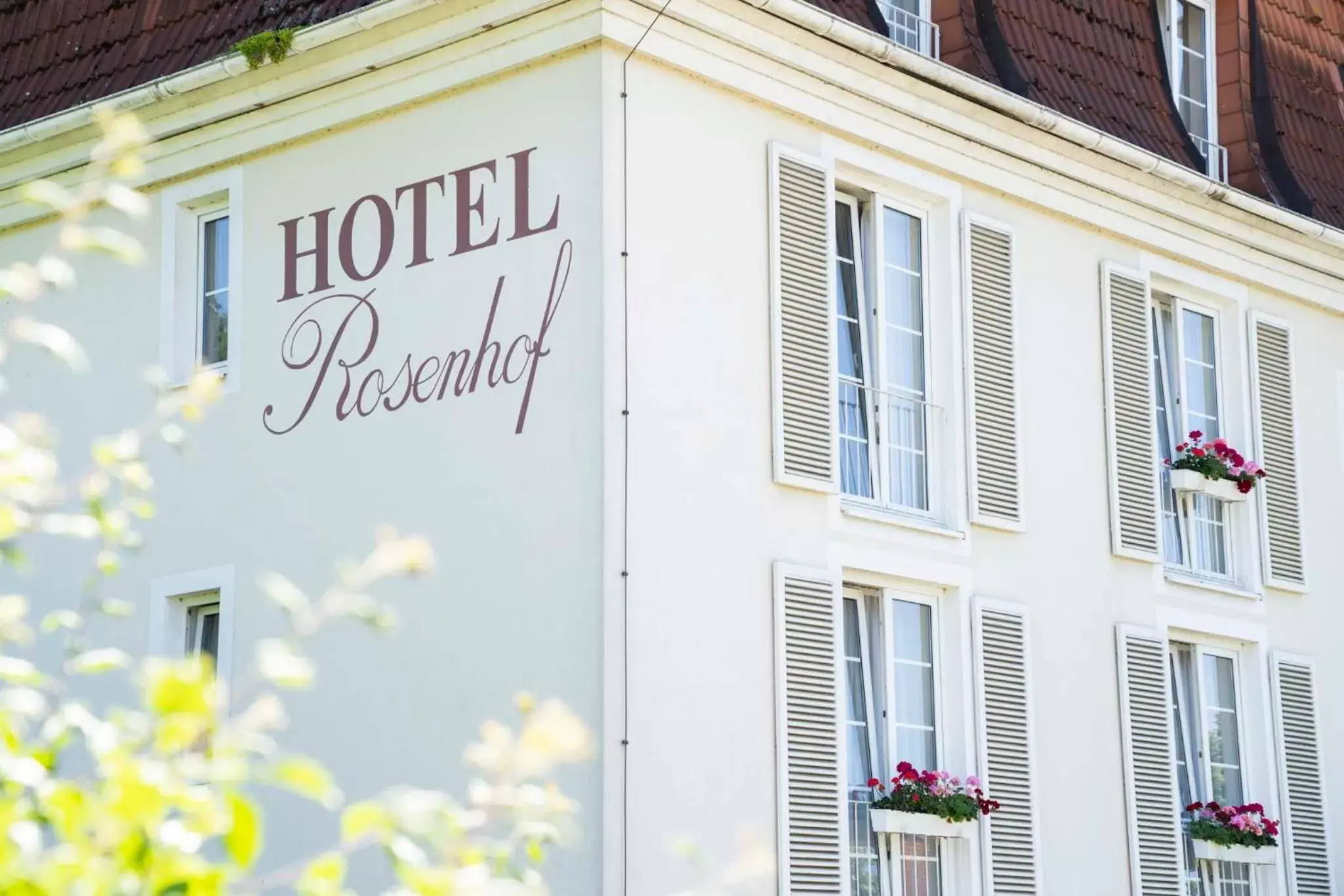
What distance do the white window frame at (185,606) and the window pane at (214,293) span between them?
1.34 metres

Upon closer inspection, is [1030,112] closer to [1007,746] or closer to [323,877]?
[1007,746]

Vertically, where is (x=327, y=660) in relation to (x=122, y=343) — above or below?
below

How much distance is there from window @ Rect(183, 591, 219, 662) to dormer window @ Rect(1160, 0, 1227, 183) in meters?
7.81

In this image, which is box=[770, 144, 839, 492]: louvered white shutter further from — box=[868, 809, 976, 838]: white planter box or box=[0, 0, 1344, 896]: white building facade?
box=[868, 809, 976, 838]: white planter box

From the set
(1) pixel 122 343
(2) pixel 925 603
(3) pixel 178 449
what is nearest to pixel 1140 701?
(2) pixel 925 603

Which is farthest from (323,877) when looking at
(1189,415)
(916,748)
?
(1189,415)

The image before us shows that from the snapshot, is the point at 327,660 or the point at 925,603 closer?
the point at 327,660

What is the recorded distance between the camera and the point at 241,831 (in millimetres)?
2973

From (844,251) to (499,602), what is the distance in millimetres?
3202

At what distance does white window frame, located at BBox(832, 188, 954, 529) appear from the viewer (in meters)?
13.2

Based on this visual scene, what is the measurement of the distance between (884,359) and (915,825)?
2.68 m

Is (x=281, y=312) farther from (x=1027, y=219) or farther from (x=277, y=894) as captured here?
(x=1027, y=219)

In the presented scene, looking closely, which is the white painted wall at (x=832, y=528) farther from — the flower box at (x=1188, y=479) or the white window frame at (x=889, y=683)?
the flower box at (x=1188, y=479)

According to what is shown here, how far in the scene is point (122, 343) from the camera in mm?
13867
